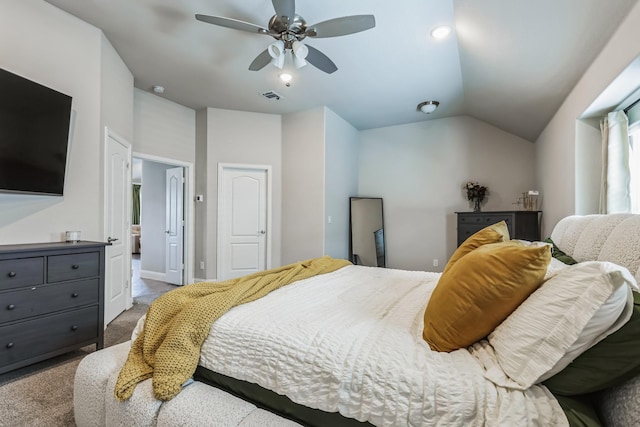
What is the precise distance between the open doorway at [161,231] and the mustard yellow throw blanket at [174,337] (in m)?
3.35

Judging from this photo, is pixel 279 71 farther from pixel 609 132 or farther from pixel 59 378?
pixel 59 378

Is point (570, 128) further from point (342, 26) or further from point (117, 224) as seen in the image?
point (117, 224)

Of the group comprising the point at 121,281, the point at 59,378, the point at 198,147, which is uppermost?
the point at 198,147

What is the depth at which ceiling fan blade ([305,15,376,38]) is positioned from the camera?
210cm

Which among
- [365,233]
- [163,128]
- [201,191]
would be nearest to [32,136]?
[163,128]

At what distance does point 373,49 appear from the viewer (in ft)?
9.61

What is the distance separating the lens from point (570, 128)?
2.71 metres

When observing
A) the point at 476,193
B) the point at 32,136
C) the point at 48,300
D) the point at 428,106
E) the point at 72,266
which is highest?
the point at 428,106

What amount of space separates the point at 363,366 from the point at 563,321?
1.99ft

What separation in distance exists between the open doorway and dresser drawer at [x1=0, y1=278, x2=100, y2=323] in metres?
2.15

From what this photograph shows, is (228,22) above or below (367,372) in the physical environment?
above

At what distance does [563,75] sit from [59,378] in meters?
4.57

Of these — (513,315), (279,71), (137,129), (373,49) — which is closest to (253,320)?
(513,315)

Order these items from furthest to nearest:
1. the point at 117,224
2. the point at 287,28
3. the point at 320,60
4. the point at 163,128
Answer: the point at 163,128 → the point at 117,224 → the point at 320,60 → the point at 287,28
